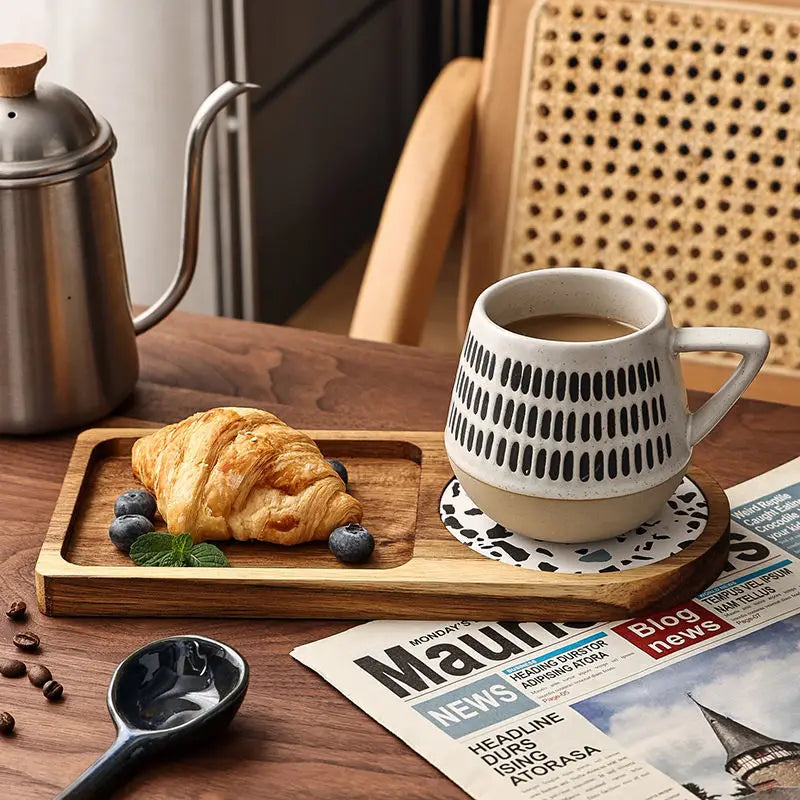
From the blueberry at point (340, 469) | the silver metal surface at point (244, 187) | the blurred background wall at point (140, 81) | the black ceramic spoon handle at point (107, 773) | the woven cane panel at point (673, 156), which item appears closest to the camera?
the black ceramic spoon handle at point (107, 773)

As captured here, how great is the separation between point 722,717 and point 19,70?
1.98 ft

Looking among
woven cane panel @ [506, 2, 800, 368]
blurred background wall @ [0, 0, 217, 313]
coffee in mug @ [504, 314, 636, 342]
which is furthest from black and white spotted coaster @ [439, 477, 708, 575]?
blurred background wall @ [0, 0, 217, 313]

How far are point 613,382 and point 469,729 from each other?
209 millimetres

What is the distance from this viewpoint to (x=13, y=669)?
71 centimetres

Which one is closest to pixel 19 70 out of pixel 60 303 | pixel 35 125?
pixel 35 125

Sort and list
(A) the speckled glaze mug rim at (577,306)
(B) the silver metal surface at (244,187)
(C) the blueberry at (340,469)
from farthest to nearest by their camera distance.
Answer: (B) the silver metal surface at (244,187)
(C) the blueberry at (340,469)
(A) the speckled glaze mug rim at (577,306)

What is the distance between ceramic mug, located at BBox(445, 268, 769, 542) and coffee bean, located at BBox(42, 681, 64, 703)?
259 millimetres

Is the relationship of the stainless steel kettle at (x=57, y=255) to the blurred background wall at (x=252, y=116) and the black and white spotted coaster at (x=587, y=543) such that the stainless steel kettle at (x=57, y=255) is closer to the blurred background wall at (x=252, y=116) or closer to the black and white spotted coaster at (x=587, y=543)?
the black and white spotted coaster at (x=587, y=543)

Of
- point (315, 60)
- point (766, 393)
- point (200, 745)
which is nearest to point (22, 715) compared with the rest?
point (200, 745)

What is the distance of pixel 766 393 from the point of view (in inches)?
52.3

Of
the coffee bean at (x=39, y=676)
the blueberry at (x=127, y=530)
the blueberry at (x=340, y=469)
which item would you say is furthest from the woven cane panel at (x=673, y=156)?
the coffee bean at (x=39, y=676)

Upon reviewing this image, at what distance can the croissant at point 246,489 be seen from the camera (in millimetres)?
785

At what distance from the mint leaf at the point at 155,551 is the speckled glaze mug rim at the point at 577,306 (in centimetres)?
23

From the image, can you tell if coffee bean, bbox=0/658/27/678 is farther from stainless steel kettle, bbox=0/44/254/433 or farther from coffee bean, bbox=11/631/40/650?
stainless steel kettle, bbox=0/44/254/433
